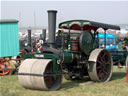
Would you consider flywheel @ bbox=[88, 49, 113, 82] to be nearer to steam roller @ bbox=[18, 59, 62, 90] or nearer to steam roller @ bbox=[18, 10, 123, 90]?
steam roller @ bbox=[18, 10, 123, 90]

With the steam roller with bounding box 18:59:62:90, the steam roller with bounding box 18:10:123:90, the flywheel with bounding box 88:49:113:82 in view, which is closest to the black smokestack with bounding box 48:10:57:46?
the steam roller with bounding box 18:10:123:90

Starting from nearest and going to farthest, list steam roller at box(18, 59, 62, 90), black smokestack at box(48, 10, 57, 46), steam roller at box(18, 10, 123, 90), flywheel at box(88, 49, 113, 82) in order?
Result: steam roller at box(18, 59, 62, 90)
steam roller at box(18, 10, 123, 90)
black smokestack at box(48, 10, 57, 46)
flywheel at box(88, 49, 113, 82)

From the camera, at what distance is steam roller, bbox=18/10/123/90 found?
6051mm

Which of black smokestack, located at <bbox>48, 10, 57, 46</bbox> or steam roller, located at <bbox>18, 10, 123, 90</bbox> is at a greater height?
black smokestack, located at <bbox>48, 10, 57, 46</bbox>

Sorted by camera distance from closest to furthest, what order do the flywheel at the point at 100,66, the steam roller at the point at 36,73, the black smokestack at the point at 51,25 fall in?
1. the steam roller at the point at 36,73
2. the black smokestack at the point at 51,25
3. the flywheel at the point at 100,66

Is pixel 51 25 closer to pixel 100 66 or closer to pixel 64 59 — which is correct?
A: pixel 64 59

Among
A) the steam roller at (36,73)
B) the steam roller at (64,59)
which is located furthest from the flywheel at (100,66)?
the steam roller at (36,73)

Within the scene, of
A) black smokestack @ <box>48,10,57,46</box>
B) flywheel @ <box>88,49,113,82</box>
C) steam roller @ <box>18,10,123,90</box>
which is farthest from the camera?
flywheel @ <box>88,49,113,82</box>

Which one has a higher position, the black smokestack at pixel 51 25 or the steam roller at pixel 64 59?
the black smokestack at pixel 51 25

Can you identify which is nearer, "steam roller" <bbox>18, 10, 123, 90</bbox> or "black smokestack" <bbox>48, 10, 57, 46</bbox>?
"steam roller" <bbox>18, 10, 123, 90</bbox>

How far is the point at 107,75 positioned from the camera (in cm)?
798

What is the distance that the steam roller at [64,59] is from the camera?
6051 millimetres

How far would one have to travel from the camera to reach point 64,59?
6.79 m

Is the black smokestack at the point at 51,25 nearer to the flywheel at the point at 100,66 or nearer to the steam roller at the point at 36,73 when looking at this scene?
the steam roller at the point at 36,73
